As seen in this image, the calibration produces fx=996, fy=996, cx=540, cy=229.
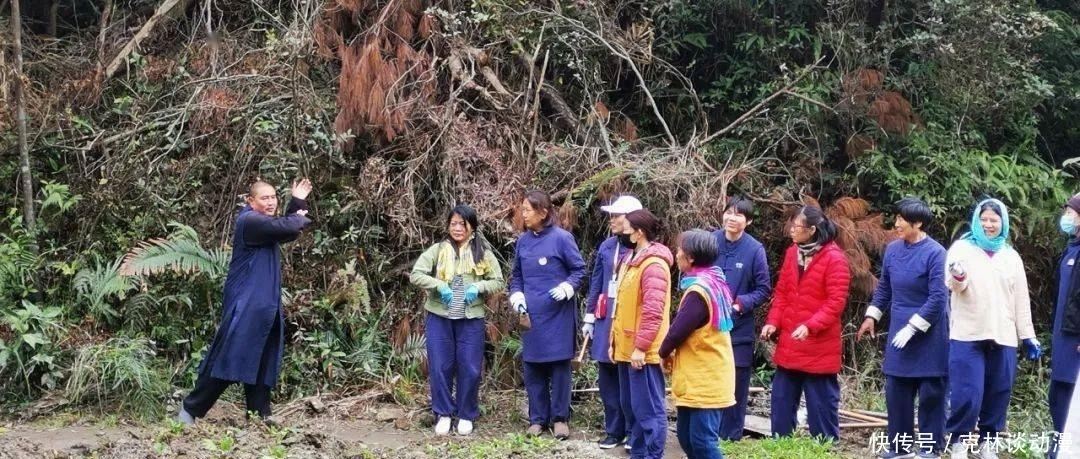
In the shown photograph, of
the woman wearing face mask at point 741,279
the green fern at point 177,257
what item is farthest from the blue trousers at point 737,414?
the green fern at point 177,257

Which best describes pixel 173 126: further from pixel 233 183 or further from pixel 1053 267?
pixel 1053 267

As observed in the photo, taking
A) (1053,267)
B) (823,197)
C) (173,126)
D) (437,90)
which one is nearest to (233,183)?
(173,126)

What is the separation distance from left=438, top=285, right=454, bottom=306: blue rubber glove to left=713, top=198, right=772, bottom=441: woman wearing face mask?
6.33 feet

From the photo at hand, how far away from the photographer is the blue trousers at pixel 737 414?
707 cm

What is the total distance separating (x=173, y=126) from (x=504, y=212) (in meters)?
3.29

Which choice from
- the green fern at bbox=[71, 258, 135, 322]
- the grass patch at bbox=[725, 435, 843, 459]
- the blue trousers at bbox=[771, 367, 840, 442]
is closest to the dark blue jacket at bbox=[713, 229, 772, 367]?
the blue trousers at bbox=[771, 367, 840, 442]

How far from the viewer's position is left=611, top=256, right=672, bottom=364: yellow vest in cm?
599

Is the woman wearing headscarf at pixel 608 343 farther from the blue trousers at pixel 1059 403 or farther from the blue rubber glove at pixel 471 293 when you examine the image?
the blue trousers at pixel 1059 403

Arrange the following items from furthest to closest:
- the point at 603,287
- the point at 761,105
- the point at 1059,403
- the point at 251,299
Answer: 1. the point at 761,105
2. the point at 603,287
3. the point at 251,299
4. the point at 1059,403

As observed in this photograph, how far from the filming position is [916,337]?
646 centimetres

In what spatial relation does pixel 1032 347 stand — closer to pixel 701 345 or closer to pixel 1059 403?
pixel 1059 403

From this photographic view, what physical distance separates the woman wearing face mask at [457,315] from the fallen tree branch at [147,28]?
4.73 m

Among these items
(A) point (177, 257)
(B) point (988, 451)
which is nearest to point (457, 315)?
(A) point (177, 257)

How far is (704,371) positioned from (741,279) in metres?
1.76
